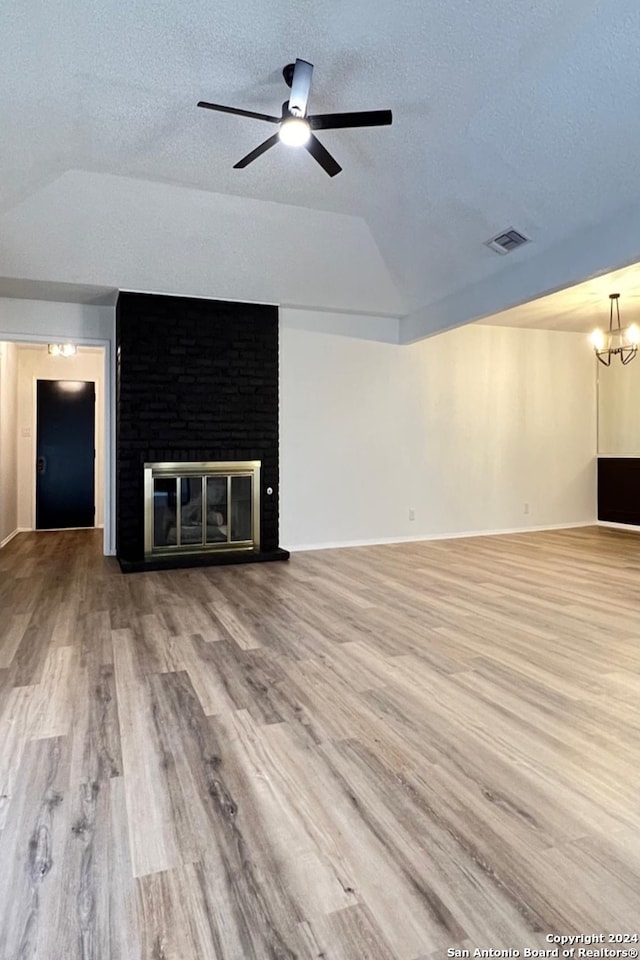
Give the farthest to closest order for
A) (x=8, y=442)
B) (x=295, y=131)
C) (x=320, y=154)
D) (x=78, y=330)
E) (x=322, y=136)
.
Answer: (x=8, y=442), (x=78, y=330), (x=322, y=136), (x=320, y=154), (x=295, y=131)

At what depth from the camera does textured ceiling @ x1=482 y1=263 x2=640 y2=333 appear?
547 cm

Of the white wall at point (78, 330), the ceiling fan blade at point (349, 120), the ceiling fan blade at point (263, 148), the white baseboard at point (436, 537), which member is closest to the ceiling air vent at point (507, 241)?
the ceiling fan blade at point (349, 120)

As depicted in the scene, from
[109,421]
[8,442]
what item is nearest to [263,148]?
[109,421]

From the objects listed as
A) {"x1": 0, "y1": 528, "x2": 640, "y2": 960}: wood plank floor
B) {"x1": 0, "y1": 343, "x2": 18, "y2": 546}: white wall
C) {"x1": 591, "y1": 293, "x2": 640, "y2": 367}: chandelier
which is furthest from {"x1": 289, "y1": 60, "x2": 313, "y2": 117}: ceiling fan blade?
{"x1": 0, "y1": 343, "x2": 18, "y2": 546}: white wall

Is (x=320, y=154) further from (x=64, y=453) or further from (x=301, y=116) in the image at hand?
(x=64, y=453)

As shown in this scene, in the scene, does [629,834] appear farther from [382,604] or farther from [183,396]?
[183,396]

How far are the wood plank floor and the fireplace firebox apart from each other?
1647 mm

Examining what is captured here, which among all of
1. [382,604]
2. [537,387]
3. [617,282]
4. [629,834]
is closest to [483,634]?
[382,604]

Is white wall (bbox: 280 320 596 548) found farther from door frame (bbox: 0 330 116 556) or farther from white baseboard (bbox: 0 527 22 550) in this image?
white baseboard (bbox: 0 527 22 550)

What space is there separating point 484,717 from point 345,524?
4.25 m

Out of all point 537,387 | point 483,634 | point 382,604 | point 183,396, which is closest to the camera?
point 483,634

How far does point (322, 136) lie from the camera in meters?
3.62

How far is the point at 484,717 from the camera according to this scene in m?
2.24

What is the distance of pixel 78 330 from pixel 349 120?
A: 13.0ft
